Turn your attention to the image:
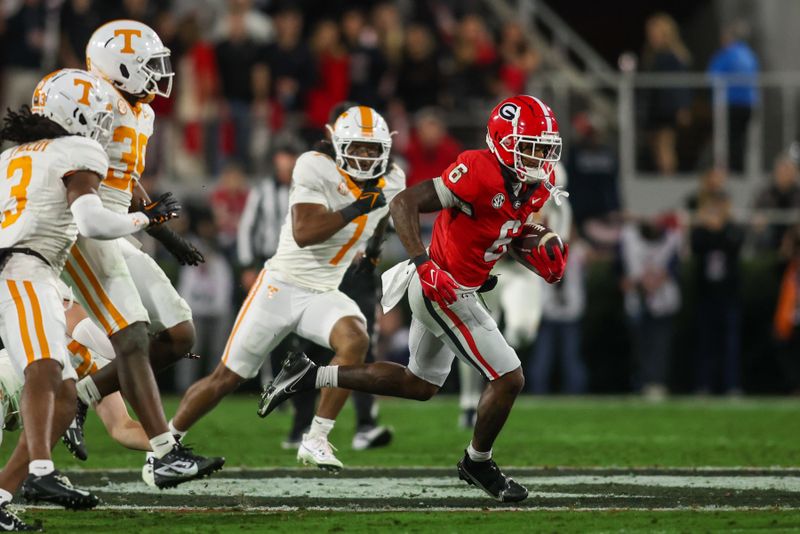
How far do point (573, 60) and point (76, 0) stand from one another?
20.3 feet

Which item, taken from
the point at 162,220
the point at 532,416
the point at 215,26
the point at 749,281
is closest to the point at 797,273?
the point at 749,281

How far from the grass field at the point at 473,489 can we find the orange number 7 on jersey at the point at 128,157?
1.43 m

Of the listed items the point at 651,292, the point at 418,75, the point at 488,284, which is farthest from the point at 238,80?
the point at 488,284

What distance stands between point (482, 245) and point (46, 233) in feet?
6.39

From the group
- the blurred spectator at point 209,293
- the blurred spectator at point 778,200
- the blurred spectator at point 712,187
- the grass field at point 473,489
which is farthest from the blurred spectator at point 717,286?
the blurred spectator at point 209,293

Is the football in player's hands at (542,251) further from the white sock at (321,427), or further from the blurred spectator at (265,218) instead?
the blurred spectator at (265,218)

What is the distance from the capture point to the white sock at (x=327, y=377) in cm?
691

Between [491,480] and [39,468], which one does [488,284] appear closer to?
[491,480]

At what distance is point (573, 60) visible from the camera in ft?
56.2

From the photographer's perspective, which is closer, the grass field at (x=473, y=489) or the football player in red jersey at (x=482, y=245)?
the grass field at (x=473, y=489)

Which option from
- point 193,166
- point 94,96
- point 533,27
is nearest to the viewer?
point 94,96

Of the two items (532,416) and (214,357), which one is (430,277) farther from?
(214,357)

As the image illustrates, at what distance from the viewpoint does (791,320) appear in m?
13.0

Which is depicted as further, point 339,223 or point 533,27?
point 533,27
